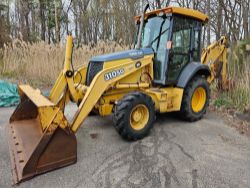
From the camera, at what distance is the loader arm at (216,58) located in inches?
204

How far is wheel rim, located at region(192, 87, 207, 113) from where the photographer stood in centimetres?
466

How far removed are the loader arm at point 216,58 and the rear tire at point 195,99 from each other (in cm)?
56

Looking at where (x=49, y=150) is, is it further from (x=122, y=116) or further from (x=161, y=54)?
(x=161, y=54)

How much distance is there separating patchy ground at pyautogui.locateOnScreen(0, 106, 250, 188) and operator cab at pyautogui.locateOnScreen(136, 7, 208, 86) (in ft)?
3.11

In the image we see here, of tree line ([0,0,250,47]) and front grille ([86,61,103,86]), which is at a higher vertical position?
tree line ([0,0,250,47])

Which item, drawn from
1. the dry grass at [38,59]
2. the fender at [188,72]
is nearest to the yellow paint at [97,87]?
the fender at [188,72]

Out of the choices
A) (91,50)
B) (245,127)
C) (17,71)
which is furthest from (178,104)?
(17,71)

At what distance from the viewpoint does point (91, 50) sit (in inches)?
325

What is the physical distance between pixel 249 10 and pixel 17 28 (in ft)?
57.5

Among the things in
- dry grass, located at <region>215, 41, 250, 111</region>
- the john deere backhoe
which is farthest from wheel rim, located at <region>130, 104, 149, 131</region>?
dry grass, located at <region>215, 41, 250, 111</region>

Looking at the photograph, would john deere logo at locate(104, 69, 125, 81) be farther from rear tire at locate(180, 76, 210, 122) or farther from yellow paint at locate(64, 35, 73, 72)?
rear tire at locate(180, 76, 210, 122)

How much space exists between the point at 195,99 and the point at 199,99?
0.26 ft

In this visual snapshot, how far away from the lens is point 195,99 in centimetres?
473

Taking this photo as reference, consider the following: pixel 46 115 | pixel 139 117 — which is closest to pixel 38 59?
pixel 139 117
